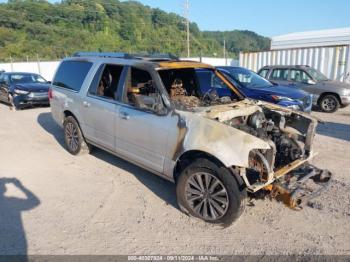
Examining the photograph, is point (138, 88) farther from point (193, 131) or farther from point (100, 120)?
point (193, 131)

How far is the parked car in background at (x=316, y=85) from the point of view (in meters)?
11.4

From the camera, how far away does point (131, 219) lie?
414 cm

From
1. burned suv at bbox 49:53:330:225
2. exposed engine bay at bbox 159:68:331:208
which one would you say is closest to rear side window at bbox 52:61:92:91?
burned suv at bbox 49:53:330:225

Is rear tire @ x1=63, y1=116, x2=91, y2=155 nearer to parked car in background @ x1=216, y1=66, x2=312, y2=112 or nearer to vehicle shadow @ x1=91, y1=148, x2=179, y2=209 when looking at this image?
vehicle shadow @ x1=91, y1=148, x2=179, y2=209

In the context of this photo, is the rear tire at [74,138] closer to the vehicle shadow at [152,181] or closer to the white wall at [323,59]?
the vehicle shadow at [152,181]

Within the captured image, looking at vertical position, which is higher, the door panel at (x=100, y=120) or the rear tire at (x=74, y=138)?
the door panel at (x=100, y=120)

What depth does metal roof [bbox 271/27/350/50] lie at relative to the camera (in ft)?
70.2

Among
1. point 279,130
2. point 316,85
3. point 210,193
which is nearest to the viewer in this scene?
point 210,193

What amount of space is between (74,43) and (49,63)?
91.0 feet

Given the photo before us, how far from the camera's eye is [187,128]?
401 centimetres

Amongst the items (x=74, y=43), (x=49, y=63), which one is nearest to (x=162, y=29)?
(x=74, y=43)

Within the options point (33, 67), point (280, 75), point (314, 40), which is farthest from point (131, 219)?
point (33, 67)

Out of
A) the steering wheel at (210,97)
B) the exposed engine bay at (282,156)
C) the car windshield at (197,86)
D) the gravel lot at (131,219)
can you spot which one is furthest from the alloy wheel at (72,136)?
the exposed engine bay at (282,156)

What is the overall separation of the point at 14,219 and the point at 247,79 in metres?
7.15
